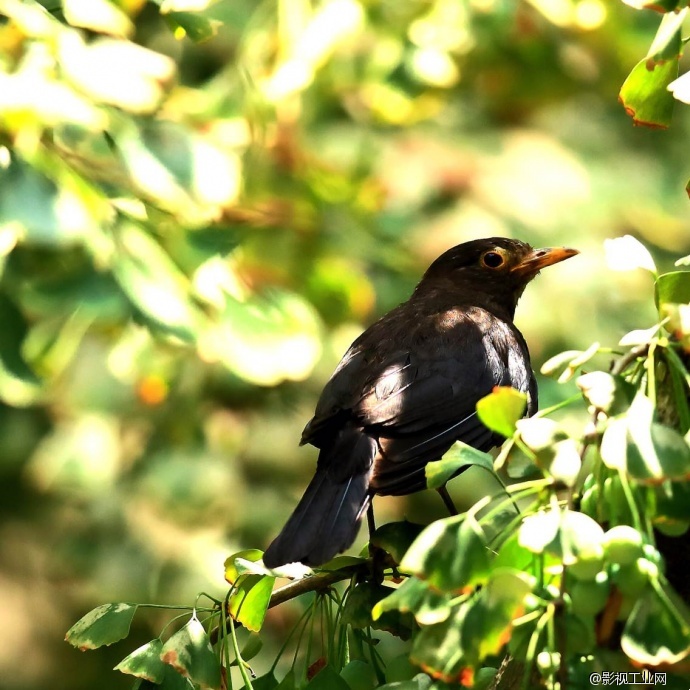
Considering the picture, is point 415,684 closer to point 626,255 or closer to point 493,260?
point 626,255

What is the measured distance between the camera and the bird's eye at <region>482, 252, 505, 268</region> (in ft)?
12.3

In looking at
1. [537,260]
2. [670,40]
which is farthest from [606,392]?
[537,260]

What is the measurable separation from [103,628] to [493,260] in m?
2.23

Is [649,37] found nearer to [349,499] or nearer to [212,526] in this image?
[212,526]

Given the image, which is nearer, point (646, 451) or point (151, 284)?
point (646, 451)

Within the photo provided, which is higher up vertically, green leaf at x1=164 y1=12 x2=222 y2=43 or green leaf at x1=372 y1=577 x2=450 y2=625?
green leaf at x1=164 y1=12 x2=222 y2=43

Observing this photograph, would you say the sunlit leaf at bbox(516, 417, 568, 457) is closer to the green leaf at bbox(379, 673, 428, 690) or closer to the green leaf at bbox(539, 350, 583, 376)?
the green leaf at bbox(539, 350, 583, 376)

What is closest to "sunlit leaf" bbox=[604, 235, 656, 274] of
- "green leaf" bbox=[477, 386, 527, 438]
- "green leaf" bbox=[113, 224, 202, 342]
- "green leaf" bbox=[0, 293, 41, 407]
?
"green leaf" bbox=[477, 386, 527, 438]

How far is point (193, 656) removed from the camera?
1692mm

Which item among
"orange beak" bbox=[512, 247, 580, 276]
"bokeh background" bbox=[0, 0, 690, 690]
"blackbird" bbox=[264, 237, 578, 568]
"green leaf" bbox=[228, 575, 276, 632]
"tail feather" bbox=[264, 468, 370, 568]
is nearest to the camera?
"green leaf" bbox=[228, 575, 276, 632]

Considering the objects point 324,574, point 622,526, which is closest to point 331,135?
point 324,574

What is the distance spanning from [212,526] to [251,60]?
185 cm

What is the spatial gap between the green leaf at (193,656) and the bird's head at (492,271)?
2079mm

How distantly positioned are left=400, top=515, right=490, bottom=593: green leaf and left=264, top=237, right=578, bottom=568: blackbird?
30.8 inches
